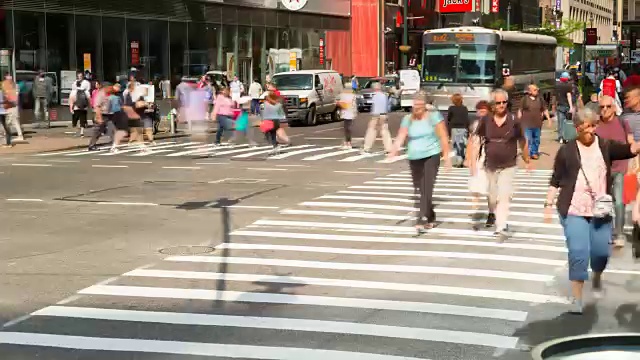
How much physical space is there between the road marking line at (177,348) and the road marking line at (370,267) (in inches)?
105

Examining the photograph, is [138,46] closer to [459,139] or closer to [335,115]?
[335,115]

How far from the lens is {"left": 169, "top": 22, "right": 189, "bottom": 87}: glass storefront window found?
42.8 m

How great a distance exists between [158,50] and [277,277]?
3340cm

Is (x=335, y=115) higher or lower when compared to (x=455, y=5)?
lower

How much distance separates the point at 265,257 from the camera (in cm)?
1109

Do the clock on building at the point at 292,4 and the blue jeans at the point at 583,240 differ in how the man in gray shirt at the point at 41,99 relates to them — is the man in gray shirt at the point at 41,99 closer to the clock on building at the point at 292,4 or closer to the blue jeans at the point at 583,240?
the clock on building at the point at 292,4

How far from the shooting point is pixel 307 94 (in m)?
37.5

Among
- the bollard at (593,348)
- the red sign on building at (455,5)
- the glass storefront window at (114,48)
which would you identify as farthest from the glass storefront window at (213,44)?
the bollard at (593,348)

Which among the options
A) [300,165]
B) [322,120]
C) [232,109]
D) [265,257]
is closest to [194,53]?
[322,120]

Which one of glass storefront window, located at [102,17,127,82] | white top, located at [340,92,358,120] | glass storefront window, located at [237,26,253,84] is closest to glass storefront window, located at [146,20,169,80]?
glass storefront window, located at [102,17,127,82]

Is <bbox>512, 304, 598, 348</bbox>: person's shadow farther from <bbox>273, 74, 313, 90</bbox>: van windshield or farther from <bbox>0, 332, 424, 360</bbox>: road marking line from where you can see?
<bbox>273, 74, 313, 90</bbox>: van windshield

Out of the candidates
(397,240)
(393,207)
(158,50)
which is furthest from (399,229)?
(158,50)

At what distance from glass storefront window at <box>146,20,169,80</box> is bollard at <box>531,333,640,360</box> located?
36534 millimetres

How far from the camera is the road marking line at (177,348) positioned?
22.9ft
